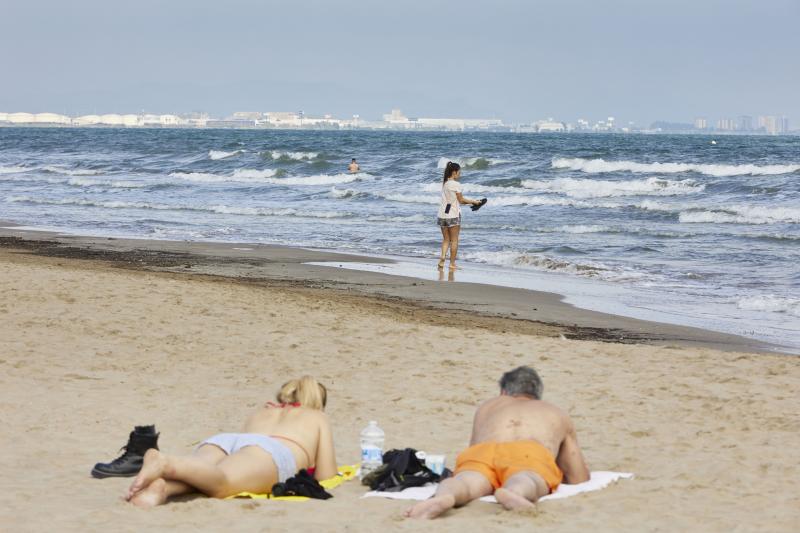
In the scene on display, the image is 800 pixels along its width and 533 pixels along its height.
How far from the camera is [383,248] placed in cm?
1941

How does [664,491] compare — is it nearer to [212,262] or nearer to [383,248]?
[212,262]

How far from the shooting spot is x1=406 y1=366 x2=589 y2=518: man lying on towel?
5.29 metres

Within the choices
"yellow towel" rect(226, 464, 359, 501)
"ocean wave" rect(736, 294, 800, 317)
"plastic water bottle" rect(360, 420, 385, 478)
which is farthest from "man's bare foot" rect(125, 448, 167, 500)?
"ocean wave" rect(736, 294, 800, 317)

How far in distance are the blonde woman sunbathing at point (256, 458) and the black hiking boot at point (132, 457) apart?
0.93 feet

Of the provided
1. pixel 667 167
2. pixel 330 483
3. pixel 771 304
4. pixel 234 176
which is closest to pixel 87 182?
pixel 234 176

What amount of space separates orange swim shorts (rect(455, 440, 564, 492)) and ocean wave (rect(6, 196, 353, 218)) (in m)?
20.8

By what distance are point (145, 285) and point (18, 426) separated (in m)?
5.47

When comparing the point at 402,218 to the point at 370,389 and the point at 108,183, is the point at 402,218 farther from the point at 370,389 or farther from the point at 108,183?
the point at 370,389

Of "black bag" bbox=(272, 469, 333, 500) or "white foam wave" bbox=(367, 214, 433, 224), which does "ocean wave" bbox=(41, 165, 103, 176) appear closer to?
"white foam wave" bbox=(367, 214, 433, 224)

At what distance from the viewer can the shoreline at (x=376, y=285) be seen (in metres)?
11.1

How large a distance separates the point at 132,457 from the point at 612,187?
1174 inches

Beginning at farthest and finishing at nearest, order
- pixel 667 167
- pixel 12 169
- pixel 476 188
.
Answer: pixel 12 169 → pixel 667 167 → pixel 476 188

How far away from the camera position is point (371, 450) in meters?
6.17

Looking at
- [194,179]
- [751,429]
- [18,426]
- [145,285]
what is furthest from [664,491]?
[194,179]
